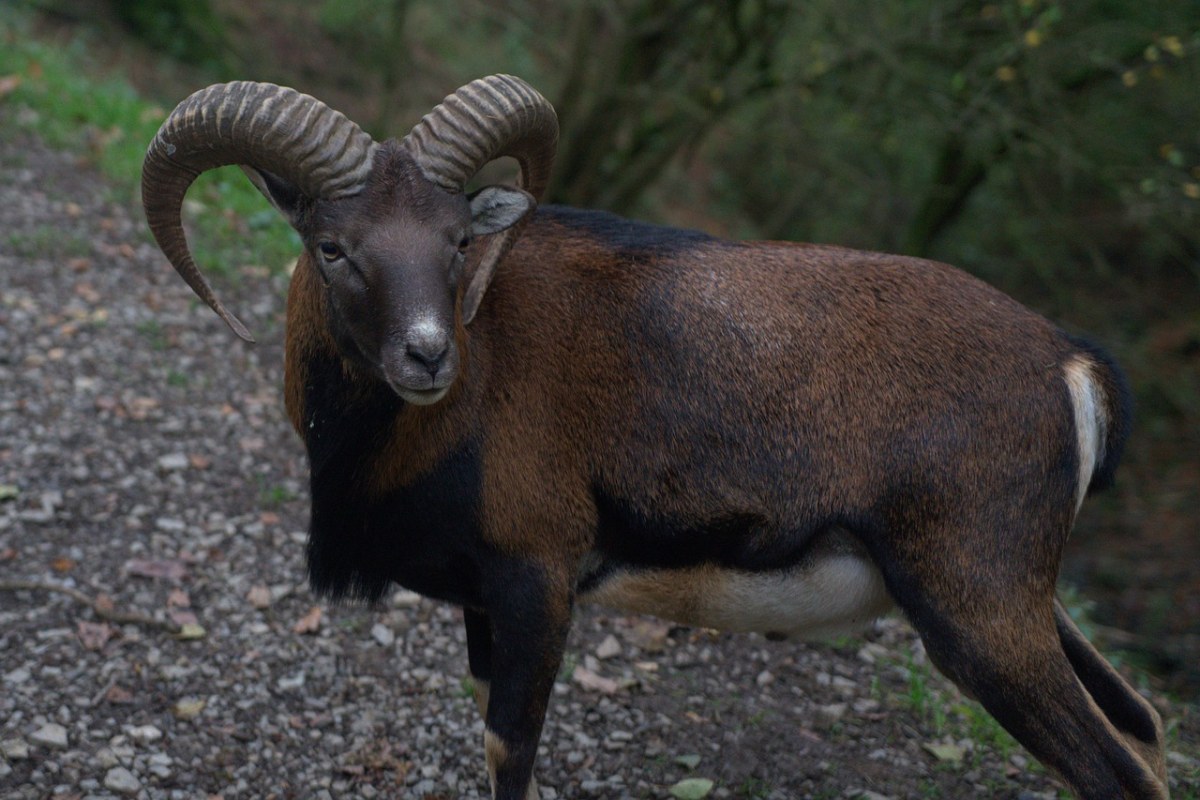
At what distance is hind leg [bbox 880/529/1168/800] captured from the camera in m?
4.29

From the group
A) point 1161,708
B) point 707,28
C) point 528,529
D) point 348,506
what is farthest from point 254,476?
point 707,28

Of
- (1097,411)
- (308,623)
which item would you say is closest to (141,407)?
(308,623)

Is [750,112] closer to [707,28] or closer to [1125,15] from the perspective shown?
[707,28]

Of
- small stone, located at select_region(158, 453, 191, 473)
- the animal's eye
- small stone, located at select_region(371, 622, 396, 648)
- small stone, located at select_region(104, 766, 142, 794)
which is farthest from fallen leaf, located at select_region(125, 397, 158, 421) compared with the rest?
the animal's eye

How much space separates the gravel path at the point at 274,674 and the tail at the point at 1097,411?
68.7 inches

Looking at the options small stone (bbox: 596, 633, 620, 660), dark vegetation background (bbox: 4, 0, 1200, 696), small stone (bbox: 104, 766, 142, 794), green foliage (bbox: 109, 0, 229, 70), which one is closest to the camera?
small stone (bbox: 104, 766, 142, 794)

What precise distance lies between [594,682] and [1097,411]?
277 cm

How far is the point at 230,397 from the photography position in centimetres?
801

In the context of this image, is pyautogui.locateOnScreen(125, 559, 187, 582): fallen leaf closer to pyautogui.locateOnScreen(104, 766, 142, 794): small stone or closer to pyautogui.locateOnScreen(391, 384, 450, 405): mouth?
pyautogui.locateOnScreen(104, 766, 142, 794): small stone

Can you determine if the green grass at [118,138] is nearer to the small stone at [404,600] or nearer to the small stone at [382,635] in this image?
the small stone at [404,600]

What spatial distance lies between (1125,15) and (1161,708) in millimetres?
6832

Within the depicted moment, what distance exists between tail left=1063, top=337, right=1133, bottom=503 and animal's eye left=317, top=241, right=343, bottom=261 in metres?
2.69

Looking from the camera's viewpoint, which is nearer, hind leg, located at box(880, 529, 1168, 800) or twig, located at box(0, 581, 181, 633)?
hind leg, located at box(880, 529, 1168, 800)

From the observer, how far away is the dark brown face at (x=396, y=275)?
3.98 meters
